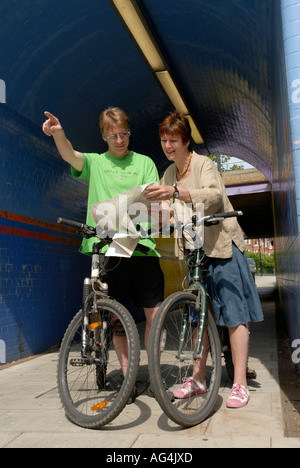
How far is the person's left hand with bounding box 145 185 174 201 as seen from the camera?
2893 millimetres

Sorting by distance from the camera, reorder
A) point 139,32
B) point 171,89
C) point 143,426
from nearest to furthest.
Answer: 1. point 143,426
2. point 139,32
3. point 171,89

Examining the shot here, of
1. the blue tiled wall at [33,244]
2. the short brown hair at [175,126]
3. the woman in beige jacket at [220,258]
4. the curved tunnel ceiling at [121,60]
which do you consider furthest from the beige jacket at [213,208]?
the blue tiled wall at [33,244]

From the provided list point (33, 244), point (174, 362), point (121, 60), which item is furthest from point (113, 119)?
point (121, 60)

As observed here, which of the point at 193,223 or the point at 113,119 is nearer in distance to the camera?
the point at 193,223

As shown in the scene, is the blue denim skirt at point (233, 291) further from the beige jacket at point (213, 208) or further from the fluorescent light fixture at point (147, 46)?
the fluorescent light fixture at point (147, 46)

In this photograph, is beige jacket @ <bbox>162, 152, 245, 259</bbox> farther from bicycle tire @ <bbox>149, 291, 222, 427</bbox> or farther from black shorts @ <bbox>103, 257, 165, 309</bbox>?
bicycle tire @ <bbox>149, 291, 222, 427</bbox>

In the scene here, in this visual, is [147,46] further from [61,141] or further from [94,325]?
[94,325]

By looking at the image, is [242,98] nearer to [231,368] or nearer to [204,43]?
[204,43]

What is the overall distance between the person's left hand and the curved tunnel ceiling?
2327 mm

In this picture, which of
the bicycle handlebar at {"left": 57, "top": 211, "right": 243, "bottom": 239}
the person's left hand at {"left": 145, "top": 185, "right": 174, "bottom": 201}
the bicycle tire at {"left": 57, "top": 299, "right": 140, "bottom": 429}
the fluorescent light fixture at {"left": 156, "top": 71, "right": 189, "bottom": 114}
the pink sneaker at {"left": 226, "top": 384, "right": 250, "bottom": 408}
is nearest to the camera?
the bicycle tire at {"left": 57, "top": 299, "right": 140, "bottom": 429}

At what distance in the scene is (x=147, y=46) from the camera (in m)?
6.35

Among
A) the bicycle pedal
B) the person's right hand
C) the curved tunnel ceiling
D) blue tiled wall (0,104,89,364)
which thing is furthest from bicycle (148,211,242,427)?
blue tiled wall (0,104,89,364)

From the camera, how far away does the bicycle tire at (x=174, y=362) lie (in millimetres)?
2539

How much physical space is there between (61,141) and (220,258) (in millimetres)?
1443
